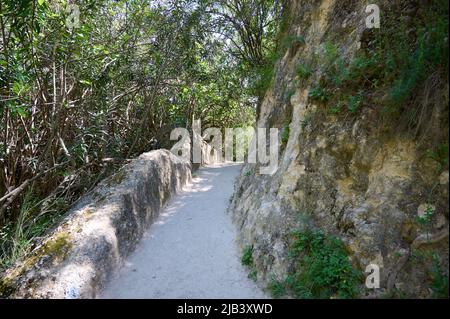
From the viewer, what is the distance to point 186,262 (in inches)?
143

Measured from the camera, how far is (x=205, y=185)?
7.57 meters

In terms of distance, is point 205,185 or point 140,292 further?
point 205,185

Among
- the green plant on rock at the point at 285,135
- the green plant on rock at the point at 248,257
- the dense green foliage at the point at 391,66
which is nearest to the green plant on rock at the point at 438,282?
the dense green foliage at the point at 391,66

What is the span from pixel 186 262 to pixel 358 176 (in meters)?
2.31

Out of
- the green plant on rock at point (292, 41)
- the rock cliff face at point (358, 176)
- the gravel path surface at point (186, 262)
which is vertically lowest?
the gravel path surface at point (186, 262)

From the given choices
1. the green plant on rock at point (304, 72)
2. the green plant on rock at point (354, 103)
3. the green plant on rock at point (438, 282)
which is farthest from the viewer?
the green plant on rock at point (304, 72)

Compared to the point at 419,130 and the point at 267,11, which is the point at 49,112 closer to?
the point at 419,130

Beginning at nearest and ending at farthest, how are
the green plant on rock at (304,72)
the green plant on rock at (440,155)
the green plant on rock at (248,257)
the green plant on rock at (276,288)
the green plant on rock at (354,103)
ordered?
1. the green plant on rock at (440,155)
2. the green plant on rock at (276,288)
3. the green plant on rock at (354,103)
4. the green plant on rock at (248,257)
5. the green plant on rock at (304,72)

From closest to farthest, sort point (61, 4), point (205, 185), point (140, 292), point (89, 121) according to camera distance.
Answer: point (140, 292), point (61, 4), point (89, 121), point (205, 185)

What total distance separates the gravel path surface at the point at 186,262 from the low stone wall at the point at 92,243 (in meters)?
0.21

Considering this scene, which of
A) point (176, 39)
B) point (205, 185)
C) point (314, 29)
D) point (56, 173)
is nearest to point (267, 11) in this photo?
point (176, 39)

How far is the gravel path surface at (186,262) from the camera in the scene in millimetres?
3078

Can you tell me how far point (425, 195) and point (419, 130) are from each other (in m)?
0.58

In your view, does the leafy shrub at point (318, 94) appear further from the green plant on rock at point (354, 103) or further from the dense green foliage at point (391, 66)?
the green plant on rock at point (354, 103)
